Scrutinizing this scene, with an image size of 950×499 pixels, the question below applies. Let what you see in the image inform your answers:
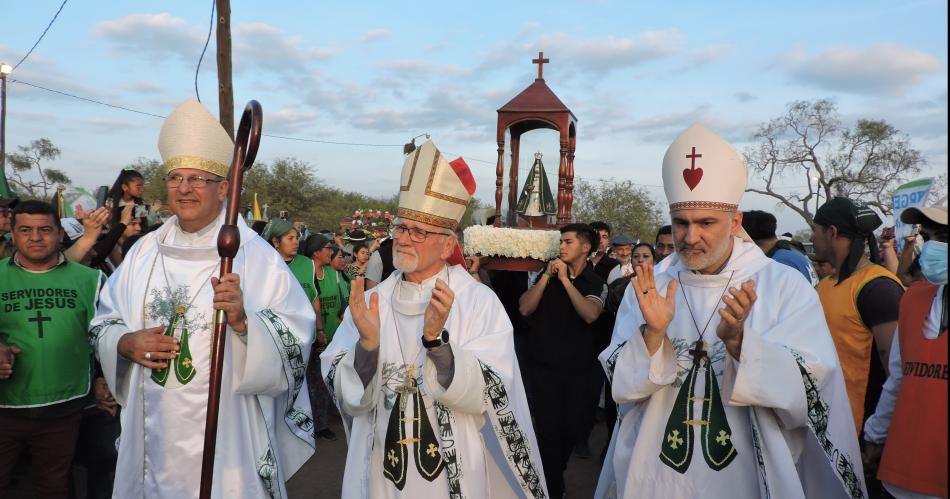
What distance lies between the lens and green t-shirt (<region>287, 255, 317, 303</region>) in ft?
25.2

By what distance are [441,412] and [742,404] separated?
134cm

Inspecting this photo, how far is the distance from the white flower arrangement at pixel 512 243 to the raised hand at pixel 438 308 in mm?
3020

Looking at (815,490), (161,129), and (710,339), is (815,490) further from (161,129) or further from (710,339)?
(161,129)

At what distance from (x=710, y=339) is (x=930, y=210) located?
1.03 m

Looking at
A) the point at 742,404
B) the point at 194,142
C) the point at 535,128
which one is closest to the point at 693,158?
the point at 742,404

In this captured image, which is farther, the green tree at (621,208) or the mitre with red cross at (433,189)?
the green tree at (621,208)

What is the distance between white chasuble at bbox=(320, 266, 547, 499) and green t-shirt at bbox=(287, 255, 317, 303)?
4.16 meters

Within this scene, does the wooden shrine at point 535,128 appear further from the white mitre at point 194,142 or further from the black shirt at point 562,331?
the white mitre at point 194,142

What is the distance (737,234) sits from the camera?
368 cm

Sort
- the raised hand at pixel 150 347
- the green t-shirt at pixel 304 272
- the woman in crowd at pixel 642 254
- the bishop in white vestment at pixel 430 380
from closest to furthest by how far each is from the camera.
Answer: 1. the bishop in white vestment at pixel 430 380
2. the raised hand at pixel 150 347
3. the green t-shirt at pixel 304 272
4. the woman in crowd at pixel 642 254

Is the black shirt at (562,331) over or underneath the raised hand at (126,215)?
underneath

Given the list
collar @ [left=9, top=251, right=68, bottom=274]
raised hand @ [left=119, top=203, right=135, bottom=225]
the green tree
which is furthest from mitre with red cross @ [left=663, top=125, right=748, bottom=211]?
the green tree

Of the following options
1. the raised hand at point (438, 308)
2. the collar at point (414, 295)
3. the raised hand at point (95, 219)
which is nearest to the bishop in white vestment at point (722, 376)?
the raised hand at point (438, 308)

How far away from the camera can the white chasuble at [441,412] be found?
10.9 ft
